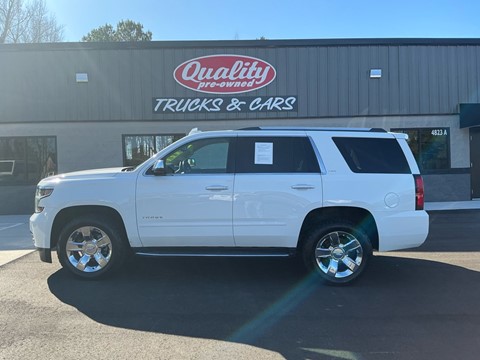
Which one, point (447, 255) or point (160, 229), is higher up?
point (160, 229)

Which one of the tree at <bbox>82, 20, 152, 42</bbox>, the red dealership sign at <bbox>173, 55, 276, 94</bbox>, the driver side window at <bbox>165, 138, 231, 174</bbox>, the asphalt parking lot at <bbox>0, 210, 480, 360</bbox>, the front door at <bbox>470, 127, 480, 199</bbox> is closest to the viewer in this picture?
the asphalt parking lot at <bbox>0, 210, 480, 360</bbox>

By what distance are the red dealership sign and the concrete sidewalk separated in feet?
20.1

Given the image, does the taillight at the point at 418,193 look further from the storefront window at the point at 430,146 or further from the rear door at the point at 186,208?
the storefront window at the point at 430,146

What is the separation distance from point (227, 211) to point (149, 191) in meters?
1.03

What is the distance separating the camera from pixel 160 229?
5.73m

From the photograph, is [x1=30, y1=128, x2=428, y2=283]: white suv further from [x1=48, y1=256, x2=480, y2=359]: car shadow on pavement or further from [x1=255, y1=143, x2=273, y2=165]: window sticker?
[x1=48, y1=256, x2=480, y2=359]: car shadow on pavement

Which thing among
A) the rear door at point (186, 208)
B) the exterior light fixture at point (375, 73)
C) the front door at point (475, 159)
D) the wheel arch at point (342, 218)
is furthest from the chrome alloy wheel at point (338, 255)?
the front door at point (475, 159)

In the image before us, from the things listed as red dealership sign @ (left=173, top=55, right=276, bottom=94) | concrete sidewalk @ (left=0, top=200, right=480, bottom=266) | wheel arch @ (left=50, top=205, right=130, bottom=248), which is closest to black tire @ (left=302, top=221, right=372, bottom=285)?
wheel arch @ (left=50, top=205, right=130, bottom=248)

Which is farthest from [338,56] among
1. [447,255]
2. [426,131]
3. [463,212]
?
[447,255]

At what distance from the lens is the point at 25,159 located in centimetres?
1348

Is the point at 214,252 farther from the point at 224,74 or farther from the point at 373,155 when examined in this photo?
the point at 224,74

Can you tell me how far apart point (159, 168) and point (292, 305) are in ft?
7.61

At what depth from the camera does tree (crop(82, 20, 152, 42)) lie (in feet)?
129

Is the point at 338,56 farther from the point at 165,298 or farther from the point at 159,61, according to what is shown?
the point at 165,298
